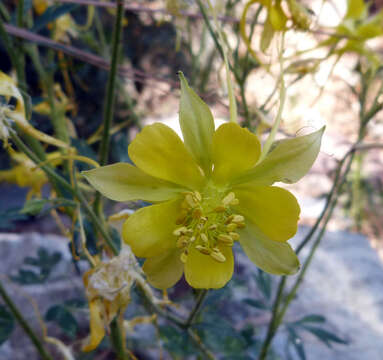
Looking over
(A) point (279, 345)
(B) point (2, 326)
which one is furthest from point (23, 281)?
(A) point (279, 345)

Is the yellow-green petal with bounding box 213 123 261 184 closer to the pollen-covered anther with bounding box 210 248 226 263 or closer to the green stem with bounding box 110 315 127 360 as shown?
the pollen-covered anther with bounding box 210 248 226 263

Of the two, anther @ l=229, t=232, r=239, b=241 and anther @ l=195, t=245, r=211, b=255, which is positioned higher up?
anther @ l=229, t=232, r=239, b=241

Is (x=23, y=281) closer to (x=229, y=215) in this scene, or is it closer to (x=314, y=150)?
(x=229, y=215)

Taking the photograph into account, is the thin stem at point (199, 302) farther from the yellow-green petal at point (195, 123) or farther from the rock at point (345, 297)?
the rock at point (345, 297)

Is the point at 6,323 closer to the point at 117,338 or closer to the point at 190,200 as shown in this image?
the point at 117,338

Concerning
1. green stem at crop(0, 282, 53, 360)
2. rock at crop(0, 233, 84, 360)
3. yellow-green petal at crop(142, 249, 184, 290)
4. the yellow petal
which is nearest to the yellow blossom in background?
the yellow petal

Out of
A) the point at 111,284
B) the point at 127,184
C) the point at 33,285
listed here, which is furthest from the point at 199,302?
the point at 33,285
